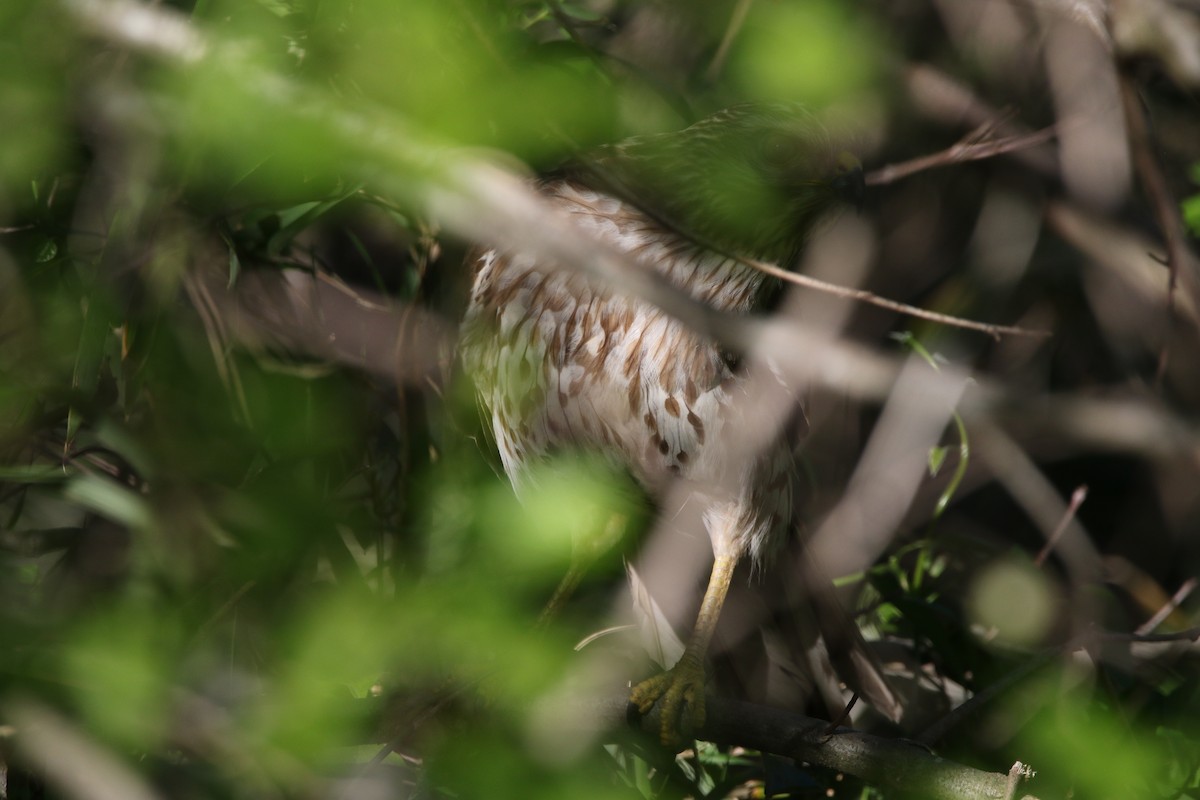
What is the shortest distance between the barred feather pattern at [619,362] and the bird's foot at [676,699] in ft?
1.24

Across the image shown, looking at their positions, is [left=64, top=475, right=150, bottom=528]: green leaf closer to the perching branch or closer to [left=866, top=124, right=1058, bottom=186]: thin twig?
the perching branch

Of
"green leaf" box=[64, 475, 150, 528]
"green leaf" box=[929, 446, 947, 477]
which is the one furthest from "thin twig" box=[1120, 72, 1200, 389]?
"green leaf" box=[64, 475, 150, 528]

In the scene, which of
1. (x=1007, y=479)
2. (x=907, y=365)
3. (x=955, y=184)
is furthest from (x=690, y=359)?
(x=955, y=184)

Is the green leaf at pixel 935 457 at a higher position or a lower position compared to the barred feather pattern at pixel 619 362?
lower

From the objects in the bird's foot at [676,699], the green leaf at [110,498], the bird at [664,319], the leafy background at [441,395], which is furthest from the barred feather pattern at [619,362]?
the green leaf at [110,498]

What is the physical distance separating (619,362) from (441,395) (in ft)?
2.18

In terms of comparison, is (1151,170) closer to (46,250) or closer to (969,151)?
(969,151)

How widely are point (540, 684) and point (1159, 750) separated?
1934 millimetres

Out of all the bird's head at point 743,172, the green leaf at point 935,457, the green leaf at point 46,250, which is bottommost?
the green leaf at point 935,457

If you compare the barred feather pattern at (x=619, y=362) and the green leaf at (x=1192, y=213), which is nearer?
the barred feather pattern at (x=619, y=362)

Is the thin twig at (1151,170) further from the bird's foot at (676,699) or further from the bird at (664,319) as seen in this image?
the bird's foot at (676,699)

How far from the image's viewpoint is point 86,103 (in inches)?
82.8

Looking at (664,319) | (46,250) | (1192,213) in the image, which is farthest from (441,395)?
(1192,213)

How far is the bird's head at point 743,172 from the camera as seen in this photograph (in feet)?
8.46
